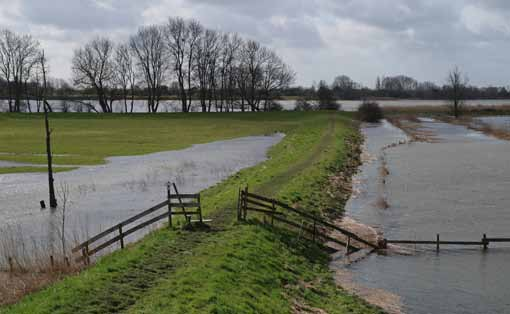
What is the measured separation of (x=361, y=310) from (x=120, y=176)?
29987 mm

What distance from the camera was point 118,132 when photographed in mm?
85375

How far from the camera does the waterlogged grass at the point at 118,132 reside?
5934cm

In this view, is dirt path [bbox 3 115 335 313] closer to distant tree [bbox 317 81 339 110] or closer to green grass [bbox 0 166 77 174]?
green grass [bbox 0 166 77 174]

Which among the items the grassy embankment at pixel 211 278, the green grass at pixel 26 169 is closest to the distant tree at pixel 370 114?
the green grass at pixel 26 169

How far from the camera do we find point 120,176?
4316 cm

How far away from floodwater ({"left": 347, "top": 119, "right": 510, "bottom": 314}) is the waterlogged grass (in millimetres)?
28045

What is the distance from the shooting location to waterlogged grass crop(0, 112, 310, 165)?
59.3 metres

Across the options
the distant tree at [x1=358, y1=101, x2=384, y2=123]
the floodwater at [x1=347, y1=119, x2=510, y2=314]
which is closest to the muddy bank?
the floodwater at [x1=347, y1=119, x2=510, y2=314]

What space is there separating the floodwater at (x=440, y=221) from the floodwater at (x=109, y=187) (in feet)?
39.0

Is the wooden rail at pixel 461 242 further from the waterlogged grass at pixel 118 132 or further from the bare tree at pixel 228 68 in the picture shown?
the bare tree at pixel 228 68

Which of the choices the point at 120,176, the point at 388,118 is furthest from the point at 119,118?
the point at 120,176

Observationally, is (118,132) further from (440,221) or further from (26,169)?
(440,221)

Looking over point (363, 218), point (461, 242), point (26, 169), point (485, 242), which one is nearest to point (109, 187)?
point (26, 169)

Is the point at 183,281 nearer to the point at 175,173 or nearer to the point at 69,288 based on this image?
the point at 69,288
